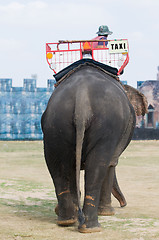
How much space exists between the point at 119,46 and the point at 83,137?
5.43 ft

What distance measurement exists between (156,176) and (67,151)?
574 centimetres

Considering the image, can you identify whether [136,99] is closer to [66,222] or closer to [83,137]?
[83,137]

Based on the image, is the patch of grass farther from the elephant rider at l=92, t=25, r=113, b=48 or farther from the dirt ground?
the elephant rider at l=92, t=25, r=113, b=48

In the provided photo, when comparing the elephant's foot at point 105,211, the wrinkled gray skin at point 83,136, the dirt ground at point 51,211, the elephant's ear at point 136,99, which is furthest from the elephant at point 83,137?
the elephant's ear at point 136,99

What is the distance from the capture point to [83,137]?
431cm

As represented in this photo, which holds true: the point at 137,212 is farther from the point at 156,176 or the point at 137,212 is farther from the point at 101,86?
the point at 156,176

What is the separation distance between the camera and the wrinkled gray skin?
436cm

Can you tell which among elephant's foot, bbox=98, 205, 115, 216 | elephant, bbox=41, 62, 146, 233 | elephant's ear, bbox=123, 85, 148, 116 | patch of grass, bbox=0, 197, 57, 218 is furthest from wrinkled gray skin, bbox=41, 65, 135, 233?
elephant's ear, bbox=123, 85, 148, 116

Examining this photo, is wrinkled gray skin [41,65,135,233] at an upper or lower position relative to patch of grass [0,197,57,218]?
upper

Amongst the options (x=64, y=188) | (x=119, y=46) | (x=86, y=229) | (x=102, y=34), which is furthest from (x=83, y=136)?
(x=102, y=34)

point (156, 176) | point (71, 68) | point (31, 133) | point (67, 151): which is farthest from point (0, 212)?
point (31, 133)

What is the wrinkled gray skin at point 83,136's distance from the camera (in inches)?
172

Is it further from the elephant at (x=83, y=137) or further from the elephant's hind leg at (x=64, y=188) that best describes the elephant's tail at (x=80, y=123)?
the elephant's hind leg at (x=64, y=188)

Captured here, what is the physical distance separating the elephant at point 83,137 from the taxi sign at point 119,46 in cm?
78
